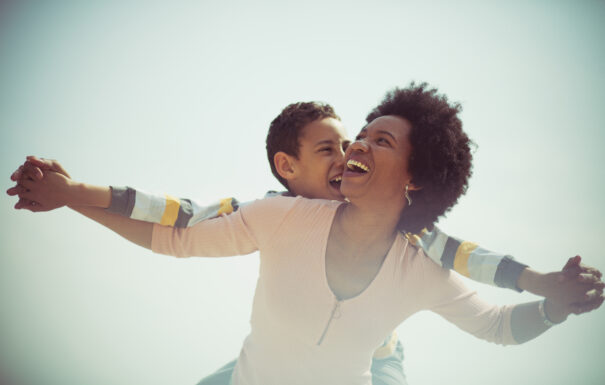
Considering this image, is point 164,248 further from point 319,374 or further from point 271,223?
point 319,374

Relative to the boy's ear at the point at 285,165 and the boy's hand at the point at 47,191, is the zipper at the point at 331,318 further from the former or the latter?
the boy's hand at the point at 47,191

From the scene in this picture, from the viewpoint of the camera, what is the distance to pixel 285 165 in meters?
2.21

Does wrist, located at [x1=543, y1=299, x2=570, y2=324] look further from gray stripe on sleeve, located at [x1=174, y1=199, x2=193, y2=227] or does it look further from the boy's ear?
gray stripe on sleeve, located at [x1=174, y1=199, x2=193, y2=227]

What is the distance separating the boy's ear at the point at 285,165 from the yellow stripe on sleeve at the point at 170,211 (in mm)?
832

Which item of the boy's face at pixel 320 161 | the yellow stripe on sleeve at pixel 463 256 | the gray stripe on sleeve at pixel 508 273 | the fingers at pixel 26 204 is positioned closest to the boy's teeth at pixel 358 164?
the boy's face at pixel 320 161

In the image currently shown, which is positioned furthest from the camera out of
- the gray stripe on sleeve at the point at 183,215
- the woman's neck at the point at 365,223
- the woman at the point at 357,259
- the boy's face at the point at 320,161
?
the boy's face at the point at 320,161

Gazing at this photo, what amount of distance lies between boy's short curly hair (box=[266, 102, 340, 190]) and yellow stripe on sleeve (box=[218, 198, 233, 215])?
60cm

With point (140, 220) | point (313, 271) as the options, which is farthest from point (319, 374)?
point (140, 220)

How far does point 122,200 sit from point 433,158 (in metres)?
1.29

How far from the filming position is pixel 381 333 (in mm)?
1655

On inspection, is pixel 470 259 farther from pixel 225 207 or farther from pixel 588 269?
pixel 225 207

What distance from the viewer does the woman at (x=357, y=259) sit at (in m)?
1.58

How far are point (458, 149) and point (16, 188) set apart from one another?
1758 millimetres

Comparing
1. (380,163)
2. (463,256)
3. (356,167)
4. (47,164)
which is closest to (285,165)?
(356,167)
